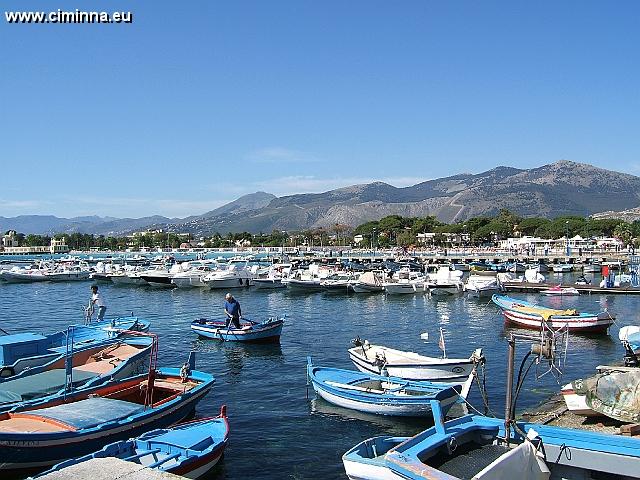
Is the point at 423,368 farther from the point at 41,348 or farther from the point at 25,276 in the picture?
the point at 25,276

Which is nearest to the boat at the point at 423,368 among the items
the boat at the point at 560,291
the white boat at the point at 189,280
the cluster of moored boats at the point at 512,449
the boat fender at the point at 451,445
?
the cluster of moored boats at the point at 512,449

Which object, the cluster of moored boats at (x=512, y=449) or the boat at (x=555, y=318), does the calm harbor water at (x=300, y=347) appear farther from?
the cluster of moored boats at (x=512, y=449)

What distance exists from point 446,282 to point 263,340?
3371 centimetres

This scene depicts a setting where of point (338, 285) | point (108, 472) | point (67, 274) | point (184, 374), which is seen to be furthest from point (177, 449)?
point (67, 274)

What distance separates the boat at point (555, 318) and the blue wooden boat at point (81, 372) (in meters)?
21.6

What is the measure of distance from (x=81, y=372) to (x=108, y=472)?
14.3m

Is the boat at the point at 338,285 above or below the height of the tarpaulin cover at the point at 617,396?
below

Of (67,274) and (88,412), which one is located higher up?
(67,274)

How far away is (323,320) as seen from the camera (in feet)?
147

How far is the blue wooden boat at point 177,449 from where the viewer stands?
12992 millimetres

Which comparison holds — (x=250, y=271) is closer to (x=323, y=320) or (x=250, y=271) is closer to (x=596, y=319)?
(x=323, y=320)

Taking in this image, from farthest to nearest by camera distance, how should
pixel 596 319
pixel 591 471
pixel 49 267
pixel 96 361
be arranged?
1. pixel 49 267
2. pixel 596 319
3. pixel 96 361
4. pixel 591 471

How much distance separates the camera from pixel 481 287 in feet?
194

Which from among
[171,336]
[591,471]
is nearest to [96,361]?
[171,336]
